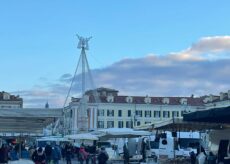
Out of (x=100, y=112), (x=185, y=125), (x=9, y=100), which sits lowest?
(x=185, y=125)

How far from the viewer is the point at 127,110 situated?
14638 cm

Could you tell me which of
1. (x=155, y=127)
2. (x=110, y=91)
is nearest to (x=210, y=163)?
(x=155, y=127)

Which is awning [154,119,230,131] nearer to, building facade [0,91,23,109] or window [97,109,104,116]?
window [97,109,104,116]

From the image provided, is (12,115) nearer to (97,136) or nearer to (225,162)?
(225,162)

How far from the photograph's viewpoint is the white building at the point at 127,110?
144 metres

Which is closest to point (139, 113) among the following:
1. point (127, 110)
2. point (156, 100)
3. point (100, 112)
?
point (127, 110)

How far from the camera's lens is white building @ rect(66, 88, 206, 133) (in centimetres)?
14425

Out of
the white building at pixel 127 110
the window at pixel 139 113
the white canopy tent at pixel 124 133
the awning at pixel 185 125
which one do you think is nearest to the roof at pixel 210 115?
the awning at pixel 185 125

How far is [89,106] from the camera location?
144625 millimetres

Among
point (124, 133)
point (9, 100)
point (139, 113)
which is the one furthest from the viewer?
point (9, 100)

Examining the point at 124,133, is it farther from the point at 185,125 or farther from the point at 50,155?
the point at 185,125

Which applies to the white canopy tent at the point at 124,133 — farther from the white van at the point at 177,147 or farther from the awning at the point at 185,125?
the awning at the point at 185,125

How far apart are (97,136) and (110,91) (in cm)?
12213

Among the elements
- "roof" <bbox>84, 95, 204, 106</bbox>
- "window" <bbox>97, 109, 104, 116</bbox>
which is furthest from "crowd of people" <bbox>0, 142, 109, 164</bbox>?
"roof" <bbox>84, 95, 204, 106</bbox>
